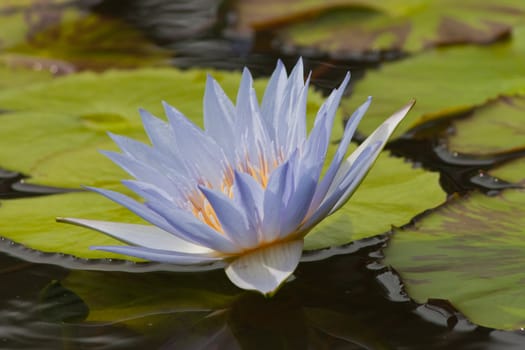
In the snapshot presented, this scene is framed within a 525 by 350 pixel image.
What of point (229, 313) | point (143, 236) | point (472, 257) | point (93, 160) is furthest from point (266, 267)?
point (93, 160)

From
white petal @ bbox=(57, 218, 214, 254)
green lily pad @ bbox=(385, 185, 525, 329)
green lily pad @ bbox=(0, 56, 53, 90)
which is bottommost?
green lily pad @ bbox=(385, 185, 525, 329)

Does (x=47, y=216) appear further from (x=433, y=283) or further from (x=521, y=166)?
(x=521, y=166)

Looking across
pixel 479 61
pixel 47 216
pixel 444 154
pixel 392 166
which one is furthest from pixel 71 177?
pixel 479 61

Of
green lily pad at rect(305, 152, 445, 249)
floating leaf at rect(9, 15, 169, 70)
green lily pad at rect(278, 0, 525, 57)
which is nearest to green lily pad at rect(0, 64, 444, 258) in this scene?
green lily pad at rect(305, 152, 445, 249)

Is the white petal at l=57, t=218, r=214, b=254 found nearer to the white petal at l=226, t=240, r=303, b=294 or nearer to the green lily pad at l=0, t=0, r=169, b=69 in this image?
the white petal at l=226, t=240, r=303, b=294

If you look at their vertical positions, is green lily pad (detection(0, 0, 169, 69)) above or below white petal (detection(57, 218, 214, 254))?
above

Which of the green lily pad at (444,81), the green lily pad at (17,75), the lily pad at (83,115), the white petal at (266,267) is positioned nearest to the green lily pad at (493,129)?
the green lily pad at (444,81)

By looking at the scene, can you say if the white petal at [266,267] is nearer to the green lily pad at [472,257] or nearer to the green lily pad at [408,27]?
the green lily pad at [472,257]

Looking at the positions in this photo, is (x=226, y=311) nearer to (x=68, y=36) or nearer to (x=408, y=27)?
(x=408, y=27)
